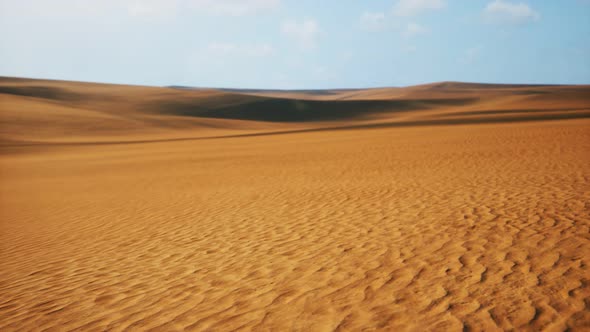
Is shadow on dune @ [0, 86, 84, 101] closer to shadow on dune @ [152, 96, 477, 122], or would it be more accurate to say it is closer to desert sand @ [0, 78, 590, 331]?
shadow on dune @ [152, 96, 477, 122]

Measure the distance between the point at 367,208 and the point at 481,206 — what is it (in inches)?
84.0

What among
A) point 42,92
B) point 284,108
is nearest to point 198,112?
point 284,108

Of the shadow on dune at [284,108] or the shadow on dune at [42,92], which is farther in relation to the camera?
the shadow on dune at [284,108]

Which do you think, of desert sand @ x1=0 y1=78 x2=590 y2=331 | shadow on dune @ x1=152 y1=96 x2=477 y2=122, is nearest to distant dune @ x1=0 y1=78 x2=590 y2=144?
shadow on dune @ x1=152 y1=96 x2=477 y2=122

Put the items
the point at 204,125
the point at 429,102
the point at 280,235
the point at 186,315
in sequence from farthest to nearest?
the point at 429,102
the point at 204,125
the point at 280,235
the point at 186,315

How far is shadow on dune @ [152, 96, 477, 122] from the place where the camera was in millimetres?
58656

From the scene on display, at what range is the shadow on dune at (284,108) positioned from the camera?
58.7 meters

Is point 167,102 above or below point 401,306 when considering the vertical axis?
above

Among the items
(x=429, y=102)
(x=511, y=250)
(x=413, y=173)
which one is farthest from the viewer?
(x=429, y=102)

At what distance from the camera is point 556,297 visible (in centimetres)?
411

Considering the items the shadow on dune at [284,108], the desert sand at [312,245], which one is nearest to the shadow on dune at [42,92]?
the shadow on dune at [284,108]

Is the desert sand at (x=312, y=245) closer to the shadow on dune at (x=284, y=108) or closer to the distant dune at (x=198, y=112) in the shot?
the distant dune at (x=198, y=112)

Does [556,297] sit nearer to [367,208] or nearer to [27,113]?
[367,208]

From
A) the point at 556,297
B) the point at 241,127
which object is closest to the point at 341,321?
the point at 556,297
